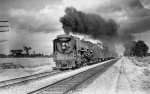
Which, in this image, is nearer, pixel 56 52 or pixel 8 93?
pixel 8 93

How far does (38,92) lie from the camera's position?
34.1 ft

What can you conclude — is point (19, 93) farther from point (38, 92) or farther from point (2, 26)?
point (2, 26)

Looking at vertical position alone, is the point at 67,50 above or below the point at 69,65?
above

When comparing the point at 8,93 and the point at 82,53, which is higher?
the point at 82,53

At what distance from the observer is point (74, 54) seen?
24.0 metres

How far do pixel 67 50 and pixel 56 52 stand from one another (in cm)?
134

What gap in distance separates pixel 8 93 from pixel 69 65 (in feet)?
43.9

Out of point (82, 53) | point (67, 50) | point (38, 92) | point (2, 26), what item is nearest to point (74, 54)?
point (67, 50)

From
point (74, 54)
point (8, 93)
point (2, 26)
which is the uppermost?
point (2, 26)

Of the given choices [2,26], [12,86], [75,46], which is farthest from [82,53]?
[2,26]

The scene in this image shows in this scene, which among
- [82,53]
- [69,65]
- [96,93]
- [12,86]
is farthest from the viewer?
[82,53]

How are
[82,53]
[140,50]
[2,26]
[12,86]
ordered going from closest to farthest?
[12,86] → [82,53] → [2,26] → [140,50]

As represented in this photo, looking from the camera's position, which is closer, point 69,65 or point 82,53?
point 69,65

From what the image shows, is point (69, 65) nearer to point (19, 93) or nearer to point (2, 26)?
point (19, 93)
